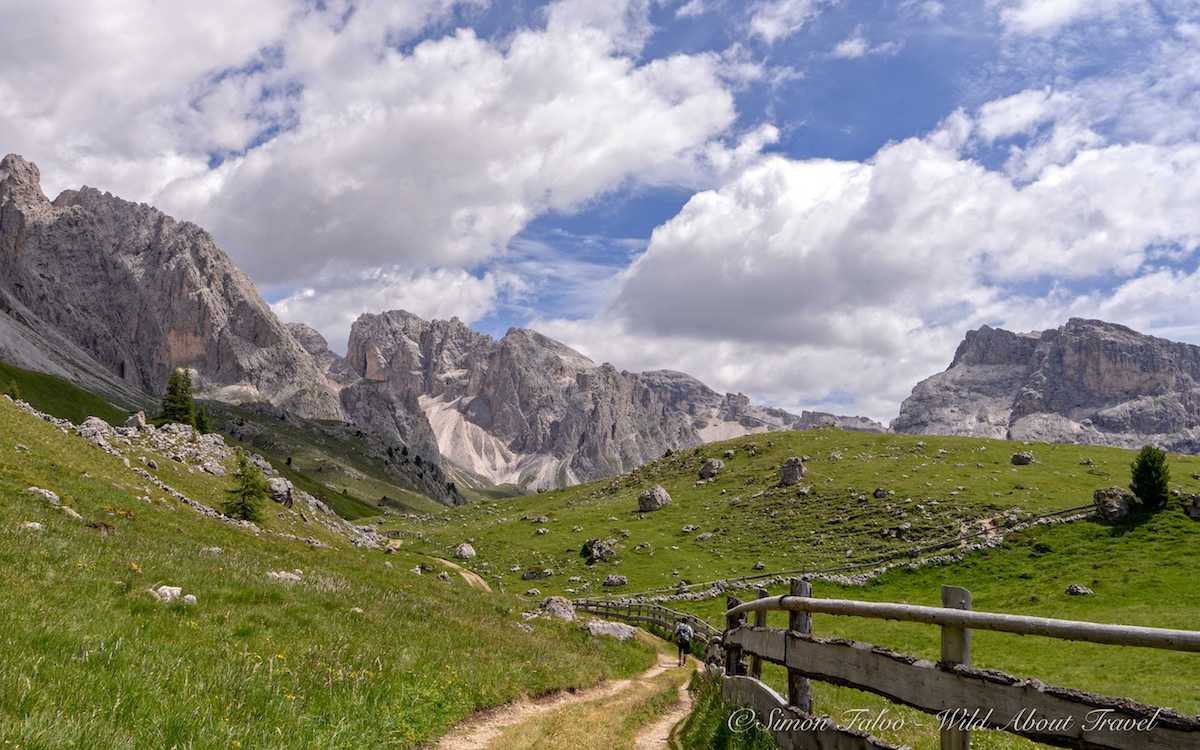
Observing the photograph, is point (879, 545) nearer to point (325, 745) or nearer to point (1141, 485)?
point (1141, 485)

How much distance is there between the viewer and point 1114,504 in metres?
68.7

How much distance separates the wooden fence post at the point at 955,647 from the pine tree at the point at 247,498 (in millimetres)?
Result: 49074

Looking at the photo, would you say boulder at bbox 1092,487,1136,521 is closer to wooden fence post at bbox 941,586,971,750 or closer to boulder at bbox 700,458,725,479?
boulder at bbox 700,458,725,479

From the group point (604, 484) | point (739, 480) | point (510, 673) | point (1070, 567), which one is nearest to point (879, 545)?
point (1070, 567)

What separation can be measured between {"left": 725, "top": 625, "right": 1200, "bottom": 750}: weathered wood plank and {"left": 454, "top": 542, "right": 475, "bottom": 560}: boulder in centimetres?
8926

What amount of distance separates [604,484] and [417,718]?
5576 inches

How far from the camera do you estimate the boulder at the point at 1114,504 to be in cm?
6825

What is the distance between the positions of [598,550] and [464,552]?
20.1 m

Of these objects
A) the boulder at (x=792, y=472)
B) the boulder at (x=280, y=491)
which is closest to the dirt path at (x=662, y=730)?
the boulder at (x=280, y=491)

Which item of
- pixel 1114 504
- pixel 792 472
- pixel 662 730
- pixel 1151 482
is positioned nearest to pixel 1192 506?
pixel 1151 482

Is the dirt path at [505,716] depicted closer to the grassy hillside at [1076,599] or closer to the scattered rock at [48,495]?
the grassy hillside at [1076,599]

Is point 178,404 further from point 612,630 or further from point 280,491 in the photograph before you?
point 612,630

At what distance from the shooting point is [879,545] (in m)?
75.4

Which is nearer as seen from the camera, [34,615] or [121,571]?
[34,615]
